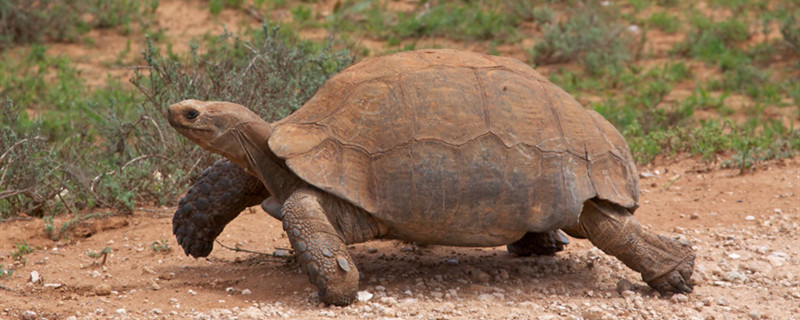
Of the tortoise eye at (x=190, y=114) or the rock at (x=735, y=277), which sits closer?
the tortoise eye at (x=190, y=114)

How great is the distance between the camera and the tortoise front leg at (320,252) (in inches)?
172

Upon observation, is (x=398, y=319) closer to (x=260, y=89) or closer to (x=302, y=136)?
(x=302, y=136)

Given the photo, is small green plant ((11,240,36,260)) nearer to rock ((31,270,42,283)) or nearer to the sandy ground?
the sandy ground

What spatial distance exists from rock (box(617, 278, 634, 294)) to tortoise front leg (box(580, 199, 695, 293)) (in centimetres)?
12

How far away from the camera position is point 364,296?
15.0 feet

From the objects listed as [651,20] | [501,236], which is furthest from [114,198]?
[651,20]

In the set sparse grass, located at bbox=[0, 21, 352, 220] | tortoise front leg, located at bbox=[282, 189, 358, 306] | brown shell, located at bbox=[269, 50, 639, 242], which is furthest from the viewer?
sparse grass, located at bbox=[0, 21, 352, 220]

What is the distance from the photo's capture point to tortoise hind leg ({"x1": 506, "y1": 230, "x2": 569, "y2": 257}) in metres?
5.58

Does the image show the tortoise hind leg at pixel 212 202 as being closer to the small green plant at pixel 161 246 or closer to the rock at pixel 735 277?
the small green plant at pixel 161 246

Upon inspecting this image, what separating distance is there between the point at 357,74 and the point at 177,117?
3.25 ft

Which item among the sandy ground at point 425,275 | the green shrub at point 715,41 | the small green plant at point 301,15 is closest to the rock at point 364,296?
the sandy ground at point 425,275

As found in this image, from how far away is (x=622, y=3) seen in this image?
41.1ft

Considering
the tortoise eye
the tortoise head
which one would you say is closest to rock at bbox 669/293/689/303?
the tortoise head

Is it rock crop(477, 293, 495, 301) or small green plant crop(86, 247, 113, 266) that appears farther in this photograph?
small green plant crop(86, 247, 113, 266)
